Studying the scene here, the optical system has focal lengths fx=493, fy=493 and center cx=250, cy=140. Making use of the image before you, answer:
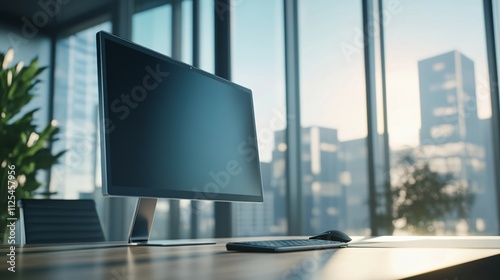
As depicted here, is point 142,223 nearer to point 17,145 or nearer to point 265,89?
point 17,145

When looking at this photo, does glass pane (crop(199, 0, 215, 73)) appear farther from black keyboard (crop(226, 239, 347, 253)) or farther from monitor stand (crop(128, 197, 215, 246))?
black keyboard (crop(226, 239, 347, 253))

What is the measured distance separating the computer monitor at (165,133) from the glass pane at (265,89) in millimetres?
2252

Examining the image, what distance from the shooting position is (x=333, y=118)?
3.90m

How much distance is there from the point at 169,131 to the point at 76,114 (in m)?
3.81

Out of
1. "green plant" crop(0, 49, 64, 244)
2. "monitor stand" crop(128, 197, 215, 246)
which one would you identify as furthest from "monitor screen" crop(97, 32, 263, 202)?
"green plant" crop(0, 49, 64, 244)

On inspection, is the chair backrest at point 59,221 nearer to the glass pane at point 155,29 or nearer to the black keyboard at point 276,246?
the black keyboard at point 276,246

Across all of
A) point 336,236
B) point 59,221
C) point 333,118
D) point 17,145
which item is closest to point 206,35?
point 333,118

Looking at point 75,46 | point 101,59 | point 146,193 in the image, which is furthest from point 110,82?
point 75,46

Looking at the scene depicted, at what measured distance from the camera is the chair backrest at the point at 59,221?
6.21 feet

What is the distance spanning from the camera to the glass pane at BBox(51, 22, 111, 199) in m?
4.71

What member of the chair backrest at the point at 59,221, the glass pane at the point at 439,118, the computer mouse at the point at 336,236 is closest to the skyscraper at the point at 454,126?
the glass pane at the point at 439,118

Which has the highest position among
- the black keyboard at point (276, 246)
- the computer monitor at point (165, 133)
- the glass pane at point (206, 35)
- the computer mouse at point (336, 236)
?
the glass pane at point (206, 35)

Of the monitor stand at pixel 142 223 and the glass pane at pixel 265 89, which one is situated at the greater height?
the glass pane at pixel 265 89

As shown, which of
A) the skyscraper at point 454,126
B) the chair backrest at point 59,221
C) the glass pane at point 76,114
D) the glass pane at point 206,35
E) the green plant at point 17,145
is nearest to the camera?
the chair backrest at point 59,221
